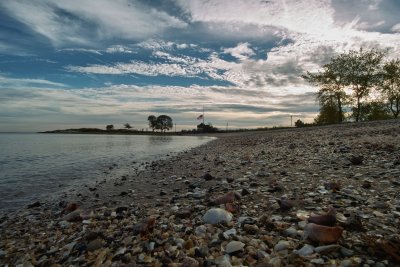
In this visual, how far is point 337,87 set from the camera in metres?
46.1

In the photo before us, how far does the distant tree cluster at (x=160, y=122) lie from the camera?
163375mm

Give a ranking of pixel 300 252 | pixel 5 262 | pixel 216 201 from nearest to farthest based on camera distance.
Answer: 1. pixel 300 252
2. pixel 5 262
3. pixel 216 201

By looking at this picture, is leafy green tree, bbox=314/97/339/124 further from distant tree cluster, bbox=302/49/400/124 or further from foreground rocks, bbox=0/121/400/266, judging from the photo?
foreground rocks, bbox=0/121/400/266

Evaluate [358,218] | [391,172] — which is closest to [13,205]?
[358,218]

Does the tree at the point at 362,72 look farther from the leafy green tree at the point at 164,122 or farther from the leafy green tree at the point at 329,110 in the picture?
the leafy green tree at the point at 164,122

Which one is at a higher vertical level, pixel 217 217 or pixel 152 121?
pixel 152 121

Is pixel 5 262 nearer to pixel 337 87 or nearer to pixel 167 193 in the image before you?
pixel 167 193

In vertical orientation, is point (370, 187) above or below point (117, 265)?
above

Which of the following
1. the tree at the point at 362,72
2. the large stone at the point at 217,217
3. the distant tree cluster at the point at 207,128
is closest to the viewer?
the large stone at the point at 217,217

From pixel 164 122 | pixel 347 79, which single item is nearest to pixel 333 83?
pixel 347 79

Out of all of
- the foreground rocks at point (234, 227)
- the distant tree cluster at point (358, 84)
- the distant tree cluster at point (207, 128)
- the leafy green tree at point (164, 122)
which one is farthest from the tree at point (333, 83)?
the leafy green tree at point (164, 122)

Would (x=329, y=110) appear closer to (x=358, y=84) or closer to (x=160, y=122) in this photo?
(x=358, y=84)

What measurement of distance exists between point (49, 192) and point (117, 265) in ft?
26.3

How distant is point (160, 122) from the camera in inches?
6432
